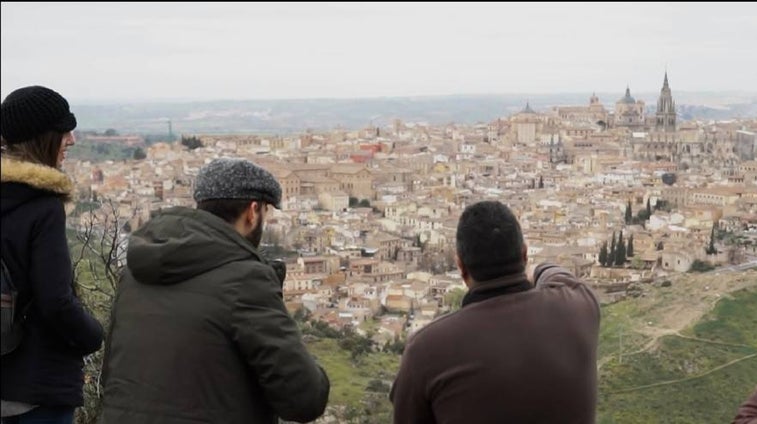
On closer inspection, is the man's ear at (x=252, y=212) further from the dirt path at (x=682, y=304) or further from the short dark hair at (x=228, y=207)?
the dirt path at (x=682, y=304)

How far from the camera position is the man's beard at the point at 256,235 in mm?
1753

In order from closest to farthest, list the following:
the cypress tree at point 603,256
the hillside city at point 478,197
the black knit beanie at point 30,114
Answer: the black knit beanie at point 30,114, the hillside city at point 478,197, the cypress tree at point 603,256

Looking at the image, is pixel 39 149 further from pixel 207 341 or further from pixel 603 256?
pixel 603 256

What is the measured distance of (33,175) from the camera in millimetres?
1772

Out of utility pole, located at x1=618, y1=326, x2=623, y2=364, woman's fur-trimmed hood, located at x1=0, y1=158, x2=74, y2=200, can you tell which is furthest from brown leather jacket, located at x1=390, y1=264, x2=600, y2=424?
utility pole, located at x1=618, y1=326, x2=623, y2=364

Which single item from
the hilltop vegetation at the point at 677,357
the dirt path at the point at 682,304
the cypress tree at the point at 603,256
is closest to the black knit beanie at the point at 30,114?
the hilltop vegetation at the point at 677,357

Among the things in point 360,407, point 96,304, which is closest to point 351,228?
point 360,407

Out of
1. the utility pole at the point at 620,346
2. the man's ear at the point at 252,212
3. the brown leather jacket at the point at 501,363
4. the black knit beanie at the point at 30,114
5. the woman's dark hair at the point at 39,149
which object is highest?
the black knit beanie at the point at 30,114

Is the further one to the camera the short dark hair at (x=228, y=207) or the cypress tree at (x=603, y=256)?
the cypress tree at (x=603, y=256)

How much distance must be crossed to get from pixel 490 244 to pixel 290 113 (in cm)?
5947

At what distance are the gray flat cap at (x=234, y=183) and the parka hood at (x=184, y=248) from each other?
0.06m

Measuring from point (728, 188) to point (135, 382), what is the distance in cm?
895

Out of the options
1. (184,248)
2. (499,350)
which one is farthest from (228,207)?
(499,350)

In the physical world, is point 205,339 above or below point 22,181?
below
